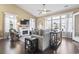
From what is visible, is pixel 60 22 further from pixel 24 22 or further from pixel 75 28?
pixel 24 22

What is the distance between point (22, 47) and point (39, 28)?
0.57 meters

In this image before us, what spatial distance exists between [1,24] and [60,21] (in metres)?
1.30

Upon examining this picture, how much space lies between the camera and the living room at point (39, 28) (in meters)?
2.13

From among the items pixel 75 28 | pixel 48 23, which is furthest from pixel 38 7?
pixel 75 28

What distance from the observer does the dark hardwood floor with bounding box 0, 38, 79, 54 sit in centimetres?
212

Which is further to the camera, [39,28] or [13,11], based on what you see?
[39,28]

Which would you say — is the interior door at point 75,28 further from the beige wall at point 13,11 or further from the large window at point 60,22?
the beige wall at point 13,11

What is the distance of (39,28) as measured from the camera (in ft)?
7.27

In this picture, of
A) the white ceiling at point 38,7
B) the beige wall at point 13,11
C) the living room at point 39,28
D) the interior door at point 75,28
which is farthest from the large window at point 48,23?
the interior door at point 75,28

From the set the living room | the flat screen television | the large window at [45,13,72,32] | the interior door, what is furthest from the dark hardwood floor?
the flat screen television
